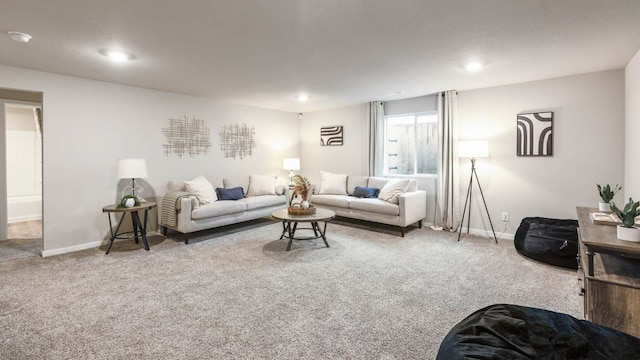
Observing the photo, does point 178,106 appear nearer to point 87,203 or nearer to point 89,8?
point 87,203

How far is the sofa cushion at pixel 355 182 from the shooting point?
5871 mm

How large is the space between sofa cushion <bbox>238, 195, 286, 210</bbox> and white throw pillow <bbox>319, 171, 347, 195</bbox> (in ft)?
2.75

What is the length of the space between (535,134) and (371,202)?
2.49m

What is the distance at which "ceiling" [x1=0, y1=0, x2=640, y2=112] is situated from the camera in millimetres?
2211

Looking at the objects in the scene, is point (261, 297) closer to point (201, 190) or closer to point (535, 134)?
point (201, 190)

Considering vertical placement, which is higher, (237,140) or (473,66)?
(473,66)

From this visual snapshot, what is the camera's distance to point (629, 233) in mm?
1926

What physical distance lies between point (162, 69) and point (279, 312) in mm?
3165

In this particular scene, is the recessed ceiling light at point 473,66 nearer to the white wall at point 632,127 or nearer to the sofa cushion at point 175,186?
the white wall at point 632,127

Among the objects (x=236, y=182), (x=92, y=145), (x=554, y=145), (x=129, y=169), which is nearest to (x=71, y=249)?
(x=129, y=169)

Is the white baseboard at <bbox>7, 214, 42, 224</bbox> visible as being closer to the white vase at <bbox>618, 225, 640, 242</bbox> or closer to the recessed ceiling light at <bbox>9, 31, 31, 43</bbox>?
the recessed ceiling light at <bbox>9, 31, 31, 43</bbox>

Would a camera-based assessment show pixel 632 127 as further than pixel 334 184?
No

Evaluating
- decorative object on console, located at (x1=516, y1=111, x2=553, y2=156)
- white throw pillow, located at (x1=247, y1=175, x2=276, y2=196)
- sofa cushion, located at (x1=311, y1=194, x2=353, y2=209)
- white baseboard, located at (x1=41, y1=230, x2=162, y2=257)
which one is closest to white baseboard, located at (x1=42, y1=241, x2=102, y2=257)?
white baseboard, located at (x1=41, y1=230, x2=162, y2=257)

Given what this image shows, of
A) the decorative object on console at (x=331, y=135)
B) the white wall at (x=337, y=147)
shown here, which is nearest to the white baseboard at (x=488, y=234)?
the white wall at (x=337, y=147)
